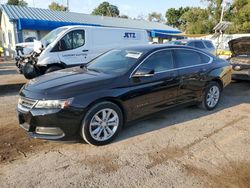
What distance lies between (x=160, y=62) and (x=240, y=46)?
5549 mm

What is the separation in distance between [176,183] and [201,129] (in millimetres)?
1950

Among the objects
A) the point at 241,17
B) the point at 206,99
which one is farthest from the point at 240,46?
the point at 241,17

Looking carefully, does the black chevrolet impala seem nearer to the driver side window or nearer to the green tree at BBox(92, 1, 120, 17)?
the driver side window

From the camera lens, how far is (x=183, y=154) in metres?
3.94

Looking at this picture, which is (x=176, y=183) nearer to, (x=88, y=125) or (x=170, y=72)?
(x=88, y=125)

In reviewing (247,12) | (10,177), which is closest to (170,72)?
(10,177)

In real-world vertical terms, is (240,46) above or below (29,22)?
below

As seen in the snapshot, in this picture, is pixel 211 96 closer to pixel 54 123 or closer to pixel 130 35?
pixel 54 123

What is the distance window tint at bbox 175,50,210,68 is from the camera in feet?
17.6

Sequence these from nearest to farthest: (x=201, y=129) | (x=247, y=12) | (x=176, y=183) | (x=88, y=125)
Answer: (x=176, y=183)
(x=88, y=125)
(x=201, y=129)
(x=247, y=12)

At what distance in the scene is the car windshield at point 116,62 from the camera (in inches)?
183

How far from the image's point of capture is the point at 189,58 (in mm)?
5641

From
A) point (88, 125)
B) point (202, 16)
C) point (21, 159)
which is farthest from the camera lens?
point (202, 16)

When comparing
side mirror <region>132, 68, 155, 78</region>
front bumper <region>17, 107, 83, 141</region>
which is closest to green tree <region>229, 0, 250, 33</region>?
→ side mirror <region>132, 68, 155, 78</region>
